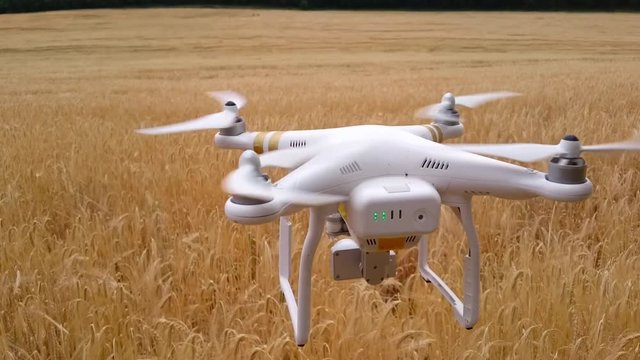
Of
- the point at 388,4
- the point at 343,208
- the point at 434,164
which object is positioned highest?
the point at 434,164

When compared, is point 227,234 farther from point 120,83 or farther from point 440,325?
point 120,83

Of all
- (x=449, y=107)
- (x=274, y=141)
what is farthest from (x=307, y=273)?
(x=449, y=107)

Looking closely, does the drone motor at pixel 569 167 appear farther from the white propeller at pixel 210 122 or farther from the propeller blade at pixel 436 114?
the white propeller at pixel 210 122

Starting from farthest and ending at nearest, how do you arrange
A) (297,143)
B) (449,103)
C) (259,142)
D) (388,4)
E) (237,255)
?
(388,4) < (237,255) < (449,103) < (259,142) < (297,143)

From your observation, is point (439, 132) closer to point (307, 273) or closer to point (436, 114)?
point (436, 114)

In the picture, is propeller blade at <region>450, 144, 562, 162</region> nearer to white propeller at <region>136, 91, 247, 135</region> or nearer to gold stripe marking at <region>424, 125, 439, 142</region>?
gold stripe marking at <region>424, 125, 439, 142</region>

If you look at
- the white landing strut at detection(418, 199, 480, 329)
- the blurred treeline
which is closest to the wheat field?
the white landing strut at detection(418, 199, 480, 329)

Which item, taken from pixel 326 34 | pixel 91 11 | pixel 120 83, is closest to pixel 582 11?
pixel 326 34
